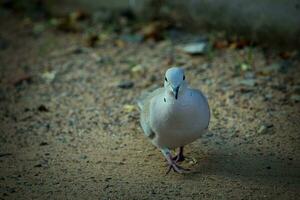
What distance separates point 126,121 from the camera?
5.00 meters

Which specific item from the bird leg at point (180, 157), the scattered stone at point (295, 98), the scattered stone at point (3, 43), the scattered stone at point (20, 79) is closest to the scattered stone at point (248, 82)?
the scattered stone at point (295, 98)

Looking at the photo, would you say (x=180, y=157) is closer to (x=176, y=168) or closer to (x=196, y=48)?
(x=176, y=168)

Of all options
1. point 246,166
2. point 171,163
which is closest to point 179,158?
point 171,163

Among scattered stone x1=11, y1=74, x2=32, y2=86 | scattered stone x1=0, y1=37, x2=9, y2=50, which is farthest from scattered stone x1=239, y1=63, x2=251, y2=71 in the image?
scattered stone x1=0, y1=37, x2=9, y2=50

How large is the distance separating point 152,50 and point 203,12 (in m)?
0.68

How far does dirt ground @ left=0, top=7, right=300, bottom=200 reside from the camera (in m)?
3.96

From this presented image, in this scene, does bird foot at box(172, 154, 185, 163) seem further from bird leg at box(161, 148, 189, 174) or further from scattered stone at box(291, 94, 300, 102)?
scattered stone at box(291, 94, 300, 102)

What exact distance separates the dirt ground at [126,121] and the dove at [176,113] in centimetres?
31

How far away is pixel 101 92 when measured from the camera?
Answer: 5562mm

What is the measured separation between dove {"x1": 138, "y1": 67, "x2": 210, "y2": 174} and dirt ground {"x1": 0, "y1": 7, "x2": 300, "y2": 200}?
0.31 metres

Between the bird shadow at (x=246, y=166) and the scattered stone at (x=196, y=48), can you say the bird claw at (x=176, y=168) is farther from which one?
the scattered stone at (x=196, y=48)

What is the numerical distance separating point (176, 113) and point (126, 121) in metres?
1.20

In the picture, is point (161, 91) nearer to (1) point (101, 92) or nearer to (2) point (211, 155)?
(2) point (211, 155)

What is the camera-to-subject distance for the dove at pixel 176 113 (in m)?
3.86
